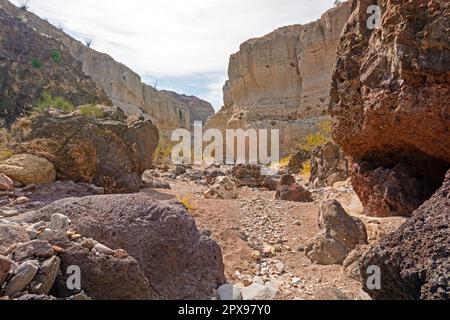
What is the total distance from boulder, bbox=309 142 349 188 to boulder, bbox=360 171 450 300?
666cm

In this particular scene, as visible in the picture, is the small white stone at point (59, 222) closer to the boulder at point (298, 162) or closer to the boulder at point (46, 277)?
the boulder at point (46, 277)

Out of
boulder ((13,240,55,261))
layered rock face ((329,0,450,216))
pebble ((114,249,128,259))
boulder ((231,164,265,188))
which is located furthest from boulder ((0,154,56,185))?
boulder ((231,164,265,188))

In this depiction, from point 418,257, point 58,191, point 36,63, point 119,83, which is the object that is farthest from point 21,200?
point 119,83

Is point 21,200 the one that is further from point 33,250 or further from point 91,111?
point 91,111

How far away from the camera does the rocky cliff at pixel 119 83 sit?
3381 centimetres

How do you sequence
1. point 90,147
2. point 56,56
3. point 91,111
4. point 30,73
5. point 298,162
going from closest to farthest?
point 90,147 < point 91,111 < point 30,73 < point 56,56 < point 298,162

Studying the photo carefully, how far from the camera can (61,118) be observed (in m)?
6.33

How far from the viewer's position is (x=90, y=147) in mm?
6168

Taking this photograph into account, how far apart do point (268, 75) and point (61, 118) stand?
78.7ft

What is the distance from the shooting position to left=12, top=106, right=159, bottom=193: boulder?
5.70m

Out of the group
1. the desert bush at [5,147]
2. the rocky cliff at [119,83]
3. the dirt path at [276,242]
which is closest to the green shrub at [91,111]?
the desert bush at [5,147]

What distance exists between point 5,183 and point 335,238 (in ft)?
14.1

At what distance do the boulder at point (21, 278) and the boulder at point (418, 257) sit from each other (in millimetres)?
2249
